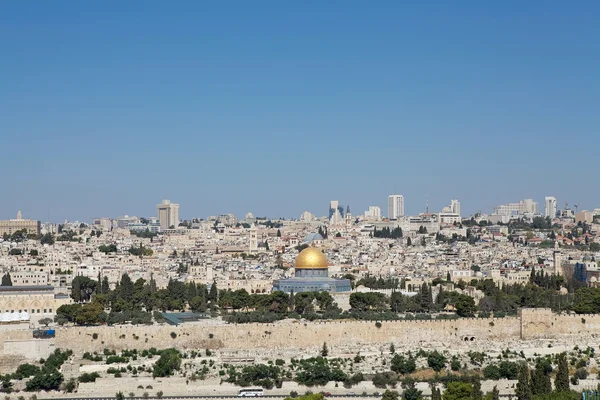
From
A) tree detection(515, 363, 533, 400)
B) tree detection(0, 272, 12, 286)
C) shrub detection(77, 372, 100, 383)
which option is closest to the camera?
tree detection(515, 363, 533, 400)

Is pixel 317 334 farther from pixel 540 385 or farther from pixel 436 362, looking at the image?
pixel 540 385

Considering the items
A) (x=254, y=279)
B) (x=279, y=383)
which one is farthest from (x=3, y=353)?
(x=254, y=279)

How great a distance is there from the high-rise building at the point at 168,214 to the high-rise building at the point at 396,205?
1237 inches

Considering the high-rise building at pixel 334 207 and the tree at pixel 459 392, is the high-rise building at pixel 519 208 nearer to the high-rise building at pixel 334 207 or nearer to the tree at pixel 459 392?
the high-rise building at pixel 334 207

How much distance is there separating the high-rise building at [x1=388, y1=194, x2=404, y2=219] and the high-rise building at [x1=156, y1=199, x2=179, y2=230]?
3141 cm

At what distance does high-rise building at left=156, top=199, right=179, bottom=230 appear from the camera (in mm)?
142625

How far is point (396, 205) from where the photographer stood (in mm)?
158875

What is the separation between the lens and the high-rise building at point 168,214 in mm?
142625

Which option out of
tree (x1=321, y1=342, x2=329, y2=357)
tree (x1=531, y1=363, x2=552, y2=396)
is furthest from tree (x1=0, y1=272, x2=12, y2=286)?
tree (x1=531, y1=363, x2=552, y2=396)

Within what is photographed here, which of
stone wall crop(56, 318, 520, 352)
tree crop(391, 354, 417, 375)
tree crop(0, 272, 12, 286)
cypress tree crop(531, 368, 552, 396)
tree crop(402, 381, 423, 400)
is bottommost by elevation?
tree crop(402, 381, 423, 400)

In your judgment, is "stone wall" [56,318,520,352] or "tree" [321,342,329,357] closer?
"tree" [321,342,329,357]

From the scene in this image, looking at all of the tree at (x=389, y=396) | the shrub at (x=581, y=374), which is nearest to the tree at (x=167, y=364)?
the tree at (x=389, y=396)

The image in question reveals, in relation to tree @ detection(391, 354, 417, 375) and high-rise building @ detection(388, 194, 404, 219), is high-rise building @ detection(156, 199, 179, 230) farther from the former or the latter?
tree @ detection(391, 354, 417, 375)

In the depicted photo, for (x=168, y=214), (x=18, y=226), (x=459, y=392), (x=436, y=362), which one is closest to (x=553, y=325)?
(x=436, y=362)
